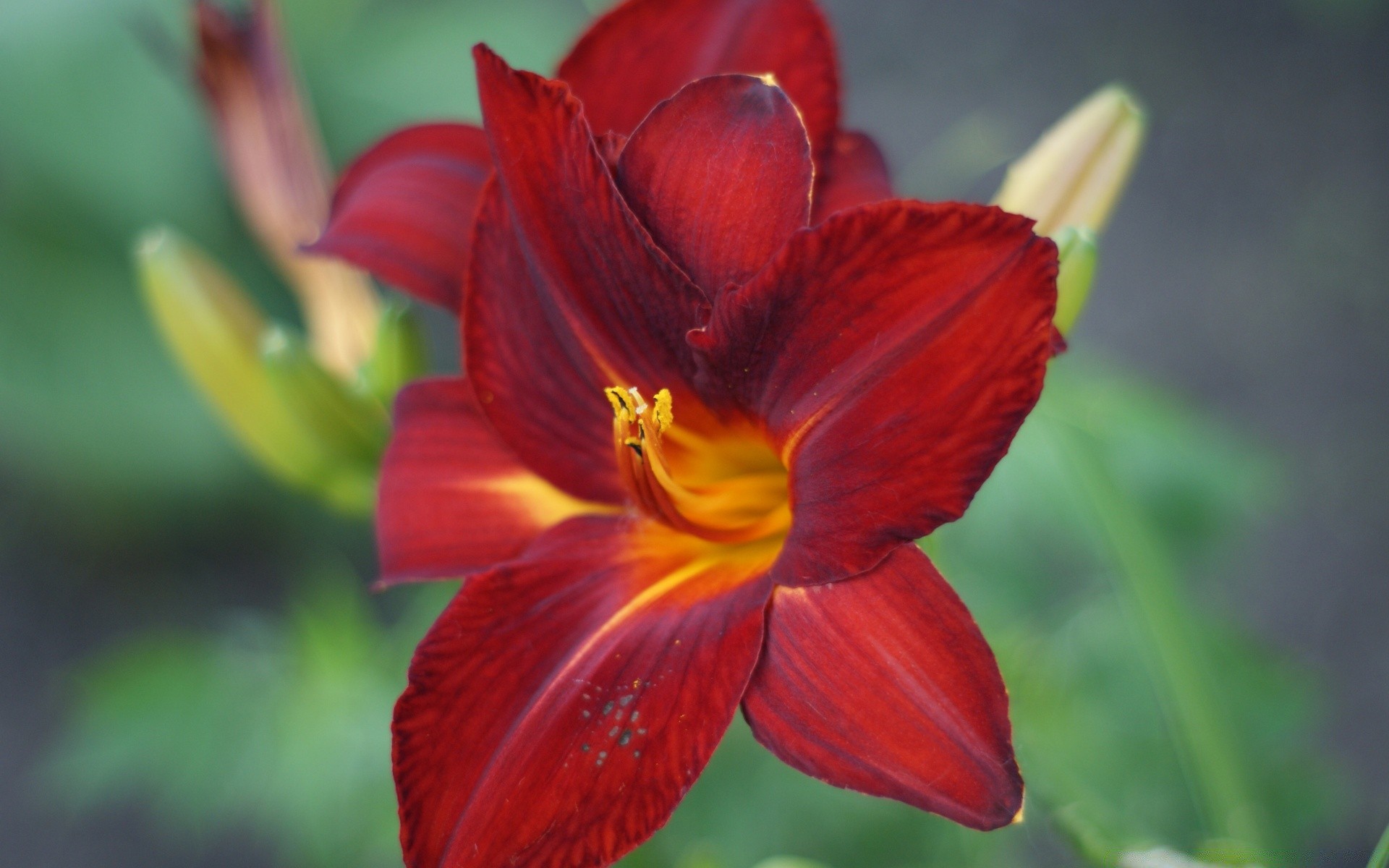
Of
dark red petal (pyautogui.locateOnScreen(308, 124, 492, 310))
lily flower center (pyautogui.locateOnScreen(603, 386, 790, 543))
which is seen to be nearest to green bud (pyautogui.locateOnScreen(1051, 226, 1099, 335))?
lily flower center (pyautogui.locateOnScreen(603, 386, 790, 543))

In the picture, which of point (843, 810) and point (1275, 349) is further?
point (1275, 349)

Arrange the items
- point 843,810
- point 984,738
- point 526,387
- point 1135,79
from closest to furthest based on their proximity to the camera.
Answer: point 984,738
point 526,387
point 843,810
point 1135,79

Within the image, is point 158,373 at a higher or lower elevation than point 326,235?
lower

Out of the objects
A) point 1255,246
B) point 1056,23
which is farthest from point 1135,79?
point 1255,246

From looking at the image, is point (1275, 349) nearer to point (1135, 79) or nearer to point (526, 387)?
point (1135, 79)

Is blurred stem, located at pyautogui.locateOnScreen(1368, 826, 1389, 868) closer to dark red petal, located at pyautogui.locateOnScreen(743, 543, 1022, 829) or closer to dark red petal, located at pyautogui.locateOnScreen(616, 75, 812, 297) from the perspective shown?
dark red petal, located at pyautogui.locateOnScreen(743, 543, 1022, 829)

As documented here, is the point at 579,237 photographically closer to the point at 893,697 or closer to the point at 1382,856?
the point at 893,697

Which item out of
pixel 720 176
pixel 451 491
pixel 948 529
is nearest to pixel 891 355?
pixel 720 176
